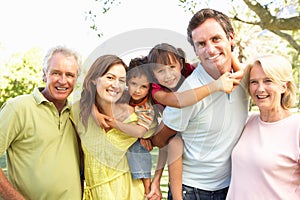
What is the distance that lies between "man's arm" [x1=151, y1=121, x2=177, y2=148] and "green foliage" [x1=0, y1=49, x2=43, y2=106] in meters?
14.8

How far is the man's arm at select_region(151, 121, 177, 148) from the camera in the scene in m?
2.35

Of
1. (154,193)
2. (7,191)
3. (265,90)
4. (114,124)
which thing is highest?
(265,90)

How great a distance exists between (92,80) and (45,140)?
410 mm

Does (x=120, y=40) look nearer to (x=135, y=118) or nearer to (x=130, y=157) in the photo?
(x=135, y=118)

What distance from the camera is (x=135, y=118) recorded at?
2369 mm

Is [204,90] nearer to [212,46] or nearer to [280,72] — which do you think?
[212,46]

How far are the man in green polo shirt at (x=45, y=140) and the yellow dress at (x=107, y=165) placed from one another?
0.29 ft

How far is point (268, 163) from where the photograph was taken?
2.17 m

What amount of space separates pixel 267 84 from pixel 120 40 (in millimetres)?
1154

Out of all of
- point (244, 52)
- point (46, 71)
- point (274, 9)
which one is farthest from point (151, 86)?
point (244, 52)

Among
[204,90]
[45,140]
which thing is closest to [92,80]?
[45,140]

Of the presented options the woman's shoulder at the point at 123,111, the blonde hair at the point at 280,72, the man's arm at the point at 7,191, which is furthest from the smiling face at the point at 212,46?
the man's arm at the point at 7,191

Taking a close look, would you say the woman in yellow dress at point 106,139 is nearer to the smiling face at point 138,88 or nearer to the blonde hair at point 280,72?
the smiling face at point 138,88

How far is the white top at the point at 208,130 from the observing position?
2.29m
